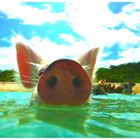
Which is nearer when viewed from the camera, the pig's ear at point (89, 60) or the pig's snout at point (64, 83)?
the pig's snout at point (64, 83)

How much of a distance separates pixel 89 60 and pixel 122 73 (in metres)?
0.28

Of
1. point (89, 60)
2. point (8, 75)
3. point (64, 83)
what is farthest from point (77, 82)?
point (8, 75)

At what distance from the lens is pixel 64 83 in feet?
8.45

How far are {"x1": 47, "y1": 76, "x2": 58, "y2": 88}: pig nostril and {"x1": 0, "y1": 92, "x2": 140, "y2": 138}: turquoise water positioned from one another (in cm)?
16

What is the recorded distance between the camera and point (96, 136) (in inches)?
89.8

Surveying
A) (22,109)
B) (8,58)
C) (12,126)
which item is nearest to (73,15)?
(8,58)

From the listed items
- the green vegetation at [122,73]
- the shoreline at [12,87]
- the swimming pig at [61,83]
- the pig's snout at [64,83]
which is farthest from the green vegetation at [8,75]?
the green vegetation at [122,73]

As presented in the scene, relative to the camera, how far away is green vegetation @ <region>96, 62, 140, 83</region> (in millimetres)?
2822

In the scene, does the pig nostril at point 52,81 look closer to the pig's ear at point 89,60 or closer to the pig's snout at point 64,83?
the pig's snout at point 64,83

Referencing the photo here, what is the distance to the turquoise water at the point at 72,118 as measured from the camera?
231 cm

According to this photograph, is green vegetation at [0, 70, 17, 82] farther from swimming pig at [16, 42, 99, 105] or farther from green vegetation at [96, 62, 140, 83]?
green vegetation at [96, 62, 140, 83]

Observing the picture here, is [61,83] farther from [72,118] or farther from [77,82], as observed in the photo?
[72,118]

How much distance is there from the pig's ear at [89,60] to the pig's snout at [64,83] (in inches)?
5.3

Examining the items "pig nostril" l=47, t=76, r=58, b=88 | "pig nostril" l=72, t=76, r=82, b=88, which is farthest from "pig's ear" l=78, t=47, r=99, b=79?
"pig nostril" l=47, t=76, r=58, b=88
